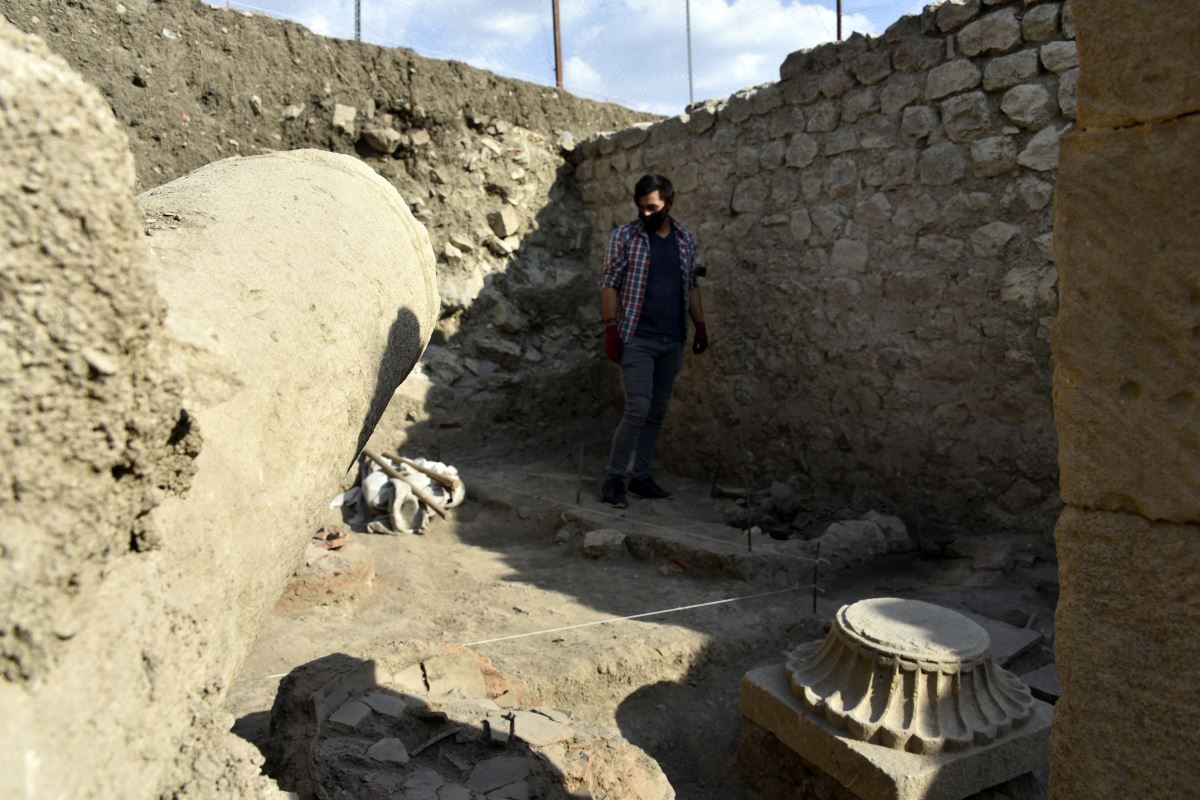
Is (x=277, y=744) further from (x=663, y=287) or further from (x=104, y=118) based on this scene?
(x=663, y=287)

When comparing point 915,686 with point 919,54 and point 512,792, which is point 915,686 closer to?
point 512,792

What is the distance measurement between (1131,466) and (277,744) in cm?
228

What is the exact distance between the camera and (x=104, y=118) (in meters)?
1.02

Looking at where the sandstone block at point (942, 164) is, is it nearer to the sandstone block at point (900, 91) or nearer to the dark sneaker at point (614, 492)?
the sandstone block at point (900, 91)

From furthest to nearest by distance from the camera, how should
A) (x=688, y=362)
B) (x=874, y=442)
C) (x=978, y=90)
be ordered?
1. (x=688, y=362)
2. (x=874, y=442)
3. (x=978, y=90)

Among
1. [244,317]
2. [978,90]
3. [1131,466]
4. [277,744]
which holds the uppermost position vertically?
[978,90]

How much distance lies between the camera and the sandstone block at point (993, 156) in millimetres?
4461

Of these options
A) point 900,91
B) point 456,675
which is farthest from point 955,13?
point 456,675

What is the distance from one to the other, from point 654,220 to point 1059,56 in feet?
7.47

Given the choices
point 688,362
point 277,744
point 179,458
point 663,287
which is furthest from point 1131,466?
point 688,362

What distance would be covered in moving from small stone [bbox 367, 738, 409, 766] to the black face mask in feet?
12.3

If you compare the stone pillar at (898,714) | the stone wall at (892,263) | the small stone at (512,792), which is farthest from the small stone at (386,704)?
the stone wall at (892,263)

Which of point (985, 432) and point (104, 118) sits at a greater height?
point (104, 118)

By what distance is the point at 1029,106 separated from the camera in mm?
4340
